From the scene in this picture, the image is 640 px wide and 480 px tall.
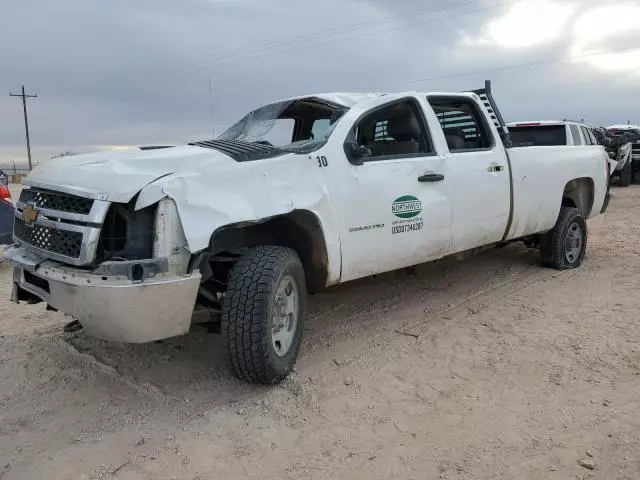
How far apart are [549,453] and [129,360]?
2.88 meters

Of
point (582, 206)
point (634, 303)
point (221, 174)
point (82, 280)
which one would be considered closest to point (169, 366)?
point (82, 280)

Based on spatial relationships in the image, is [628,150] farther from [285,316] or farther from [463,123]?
[285,316]

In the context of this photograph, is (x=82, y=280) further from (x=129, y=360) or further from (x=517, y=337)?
(x=517, y=337)

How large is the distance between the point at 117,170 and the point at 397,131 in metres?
2.61

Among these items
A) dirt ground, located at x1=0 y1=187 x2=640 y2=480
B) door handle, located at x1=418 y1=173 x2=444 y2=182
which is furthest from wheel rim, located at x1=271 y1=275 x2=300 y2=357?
door handle, located at x1=418 y1=173 x2=444 y2=182

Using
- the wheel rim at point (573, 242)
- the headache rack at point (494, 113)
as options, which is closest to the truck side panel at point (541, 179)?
the headache rack at point (494, 113)

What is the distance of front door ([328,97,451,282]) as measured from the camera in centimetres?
420

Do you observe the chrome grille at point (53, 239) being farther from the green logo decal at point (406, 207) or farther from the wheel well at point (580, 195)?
the wheel well at point (580, 195)

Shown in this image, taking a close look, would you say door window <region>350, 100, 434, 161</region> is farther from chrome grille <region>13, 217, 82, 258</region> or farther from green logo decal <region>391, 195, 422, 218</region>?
chrome grille <region>13, 217, 82, 258</region>

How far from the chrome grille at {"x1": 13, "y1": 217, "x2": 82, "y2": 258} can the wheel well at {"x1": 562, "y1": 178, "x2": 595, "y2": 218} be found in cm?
591

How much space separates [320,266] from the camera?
13.3 ft

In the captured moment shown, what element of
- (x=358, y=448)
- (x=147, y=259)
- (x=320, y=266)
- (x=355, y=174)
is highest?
(x=355, y=174)

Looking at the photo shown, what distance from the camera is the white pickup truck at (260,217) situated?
3.18 meters

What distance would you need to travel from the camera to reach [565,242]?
6883mm
